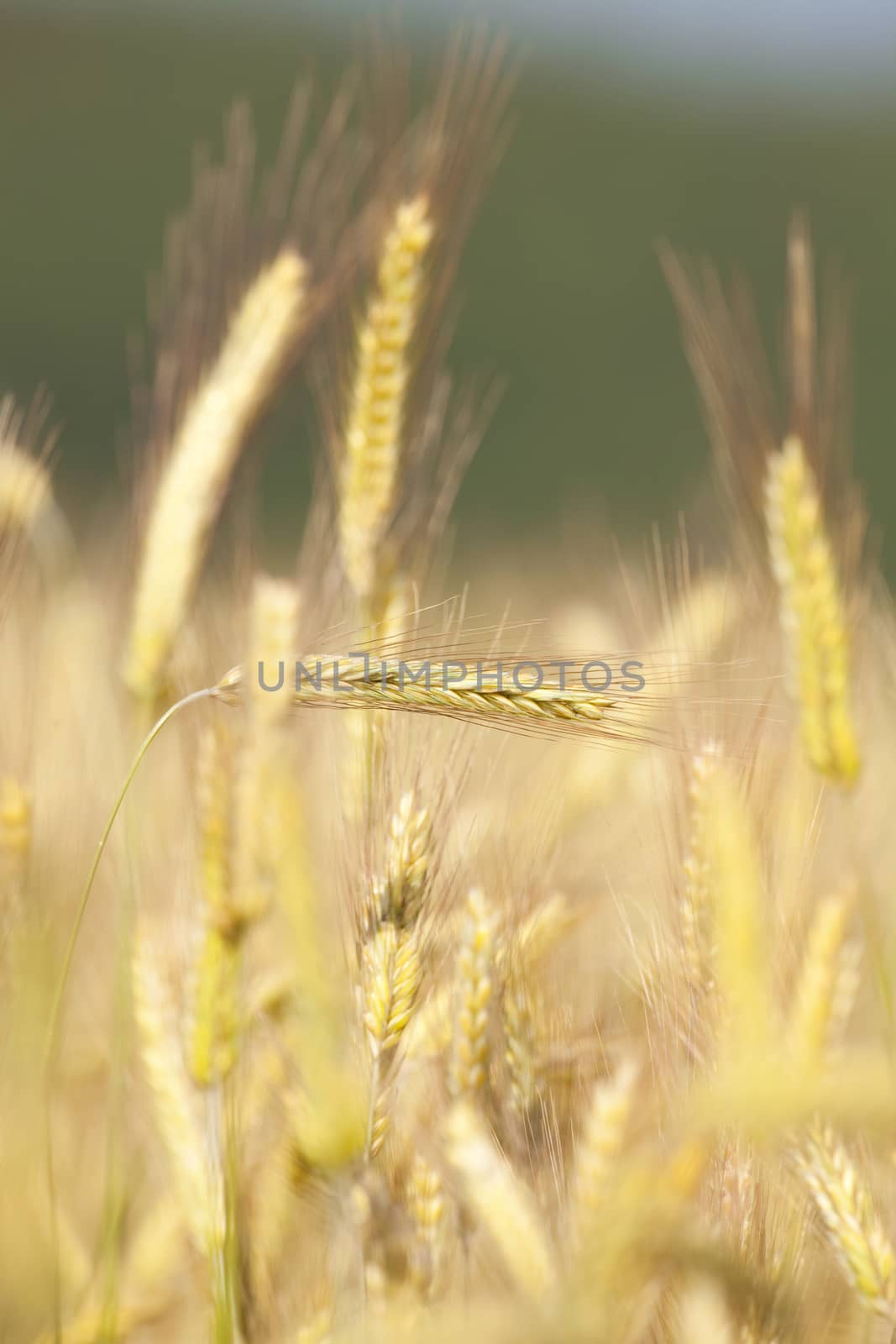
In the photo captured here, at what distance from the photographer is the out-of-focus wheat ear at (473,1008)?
17.9 inches

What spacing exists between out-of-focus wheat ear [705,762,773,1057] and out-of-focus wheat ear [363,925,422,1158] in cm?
12

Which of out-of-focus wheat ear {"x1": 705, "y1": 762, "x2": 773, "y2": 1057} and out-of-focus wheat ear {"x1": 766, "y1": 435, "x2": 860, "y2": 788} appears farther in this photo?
out-of-focus wheat ear {"x1": 766, "y1": 435, "x2": 860, "y2": 788}

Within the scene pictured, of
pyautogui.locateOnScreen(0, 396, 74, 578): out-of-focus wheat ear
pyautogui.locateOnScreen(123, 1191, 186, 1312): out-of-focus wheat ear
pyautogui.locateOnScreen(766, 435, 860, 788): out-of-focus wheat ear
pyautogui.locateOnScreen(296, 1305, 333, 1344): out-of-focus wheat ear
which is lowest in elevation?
pyautogui.locateOnScreen(123, 1191, 186, 1312): out-of-focus wheat ear

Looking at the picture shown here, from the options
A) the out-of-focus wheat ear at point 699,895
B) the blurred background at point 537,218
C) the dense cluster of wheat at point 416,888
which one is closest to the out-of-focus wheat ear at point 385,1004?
the dense cluster of wheat at point 416,888

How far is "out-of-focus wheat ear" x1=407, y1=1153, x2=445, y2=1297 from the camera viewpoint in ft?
1.40

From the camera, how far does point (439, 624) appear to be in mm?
523

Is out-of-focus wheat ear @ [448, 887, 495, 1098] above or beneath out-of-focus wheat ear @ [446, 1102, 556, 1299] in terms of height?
above

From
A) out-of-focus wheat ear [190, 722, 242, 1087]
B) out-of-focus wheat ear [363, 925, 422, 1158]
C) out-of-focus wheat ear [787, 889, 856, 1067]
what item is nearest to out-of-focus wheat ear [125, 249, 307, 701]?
out-of-focus wheat ear [190, 722, 242, 1087]

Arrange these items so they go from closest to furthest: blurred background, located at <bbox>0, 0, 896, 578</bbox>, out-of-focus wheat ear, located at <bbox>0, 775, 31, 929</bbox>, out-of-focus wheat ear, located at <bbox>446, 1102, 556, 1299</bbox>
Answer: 1. out-of-focus wheat ear, located at <bbox>446, 1102, 556, 1299</bbox>
2. out-of-focus wheat ear, located at <bbox>0, 775, 31, 929</bbox>
3. blurred background, located at <bbox>0, 0, 896, 578</bbox>

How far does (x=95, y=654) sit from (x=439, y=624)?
1.23ft

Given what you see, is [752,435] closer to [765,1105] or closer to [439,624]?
[439,624]

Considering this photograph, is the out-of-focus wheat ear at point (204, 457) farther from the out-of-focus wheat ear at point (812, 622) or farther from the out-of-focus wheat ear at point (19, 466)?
the out-of-focus wheat ear at point (812, 622)

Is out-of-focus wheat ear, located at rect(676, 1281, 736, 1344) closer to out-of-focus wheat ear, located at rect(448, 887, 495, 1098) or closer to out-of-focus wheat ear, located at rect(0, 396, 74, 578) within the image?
out-of-focus wheat ear, located at rect(448, 887, 495, 1098)

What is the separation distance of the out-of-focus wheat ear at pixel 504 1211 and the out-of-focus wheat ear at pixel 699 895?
0.15 m
